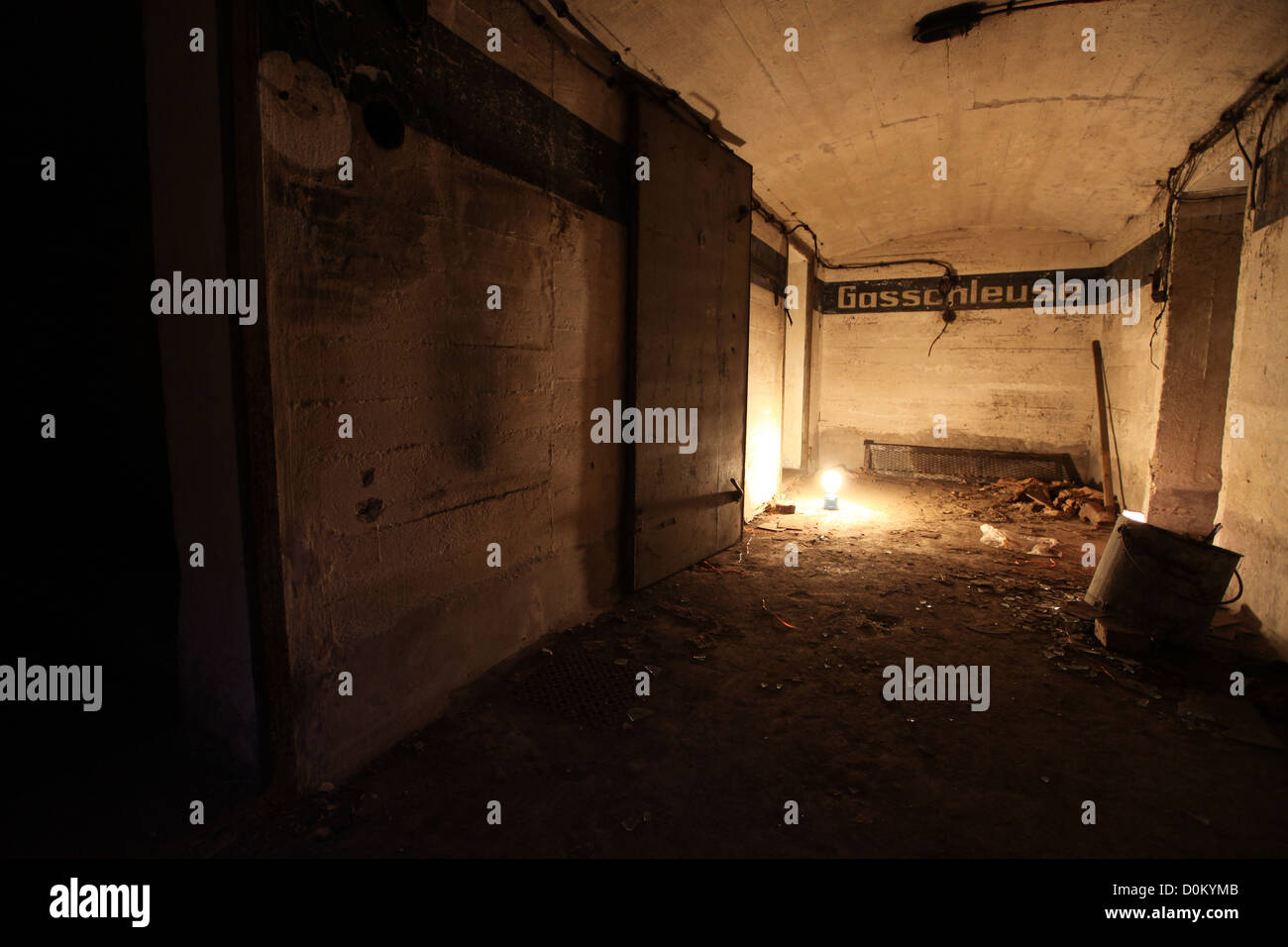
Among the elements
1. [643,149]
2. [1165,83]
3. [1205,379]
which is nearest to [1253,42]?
[1165,83]

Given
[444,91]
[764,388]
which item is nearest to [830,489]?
[764,388]

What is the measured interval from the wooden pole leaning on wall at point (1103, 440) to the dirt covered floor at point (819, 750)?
164 inches

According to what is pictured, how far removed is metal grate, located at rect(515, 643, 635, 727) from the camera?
9.58 feet

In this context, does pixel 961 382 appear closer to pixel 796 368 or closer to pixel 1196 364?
pixel 796 368

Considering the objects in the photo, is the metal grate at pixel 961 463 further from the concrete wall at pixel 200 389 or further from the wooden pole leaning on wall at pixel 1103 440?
the concrete wall at pixel 200 389

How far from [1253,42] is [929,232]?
5.54 metres

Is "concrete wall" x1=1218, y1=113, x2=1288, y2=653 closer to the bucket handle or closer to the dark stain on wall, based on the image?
the bucket handle

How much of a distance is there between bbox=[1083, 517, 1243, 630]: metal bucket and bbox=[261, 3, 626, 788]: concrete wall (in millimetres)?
3323

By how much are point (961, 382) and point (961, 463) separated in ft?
4.06

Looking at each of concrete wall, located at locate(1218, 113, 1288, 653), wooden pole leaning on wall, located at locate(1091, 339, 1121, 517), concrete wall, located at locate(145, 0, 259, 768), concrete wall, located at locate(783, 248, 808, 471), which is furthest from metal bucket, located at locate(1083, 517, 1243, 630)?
concrete wall, located at locate(783, 248, 808, 471)

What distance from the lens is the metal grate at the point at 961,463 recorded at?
8547 millimetres

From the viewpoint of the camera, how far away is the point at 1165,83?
430 centimetres

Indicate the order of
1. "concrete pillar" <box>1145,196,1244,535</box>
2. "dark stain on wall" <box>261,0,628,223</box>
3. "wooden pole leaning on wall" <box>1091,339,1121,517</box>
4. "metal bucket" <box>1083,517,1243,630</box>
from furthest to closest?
1. "wooden pole leaning on wall" <box>1091,339,1121,517</box>
2. "concrete pillar" <box>1145,196,1244,535</box>
3. "metal bucket" <box>1083,517,1243,630</box>
4. "dark stain on wall" <box>261,0,628,223</box>
